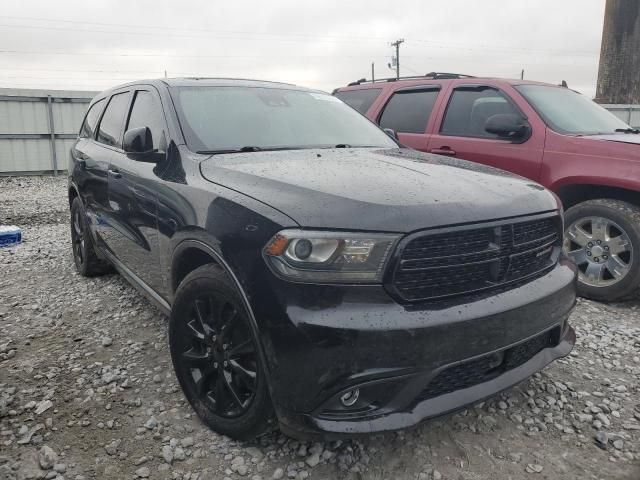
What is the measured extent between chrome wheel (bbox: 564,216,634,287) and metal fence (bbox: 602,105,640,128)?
8.20m

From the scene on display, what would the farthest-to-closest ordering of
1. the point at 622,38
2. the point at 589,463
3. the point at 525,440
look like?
the point at 622,38 < the point at 525,440 < the point at 589,463

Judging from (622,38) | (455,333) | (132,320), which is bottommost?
(132,320)

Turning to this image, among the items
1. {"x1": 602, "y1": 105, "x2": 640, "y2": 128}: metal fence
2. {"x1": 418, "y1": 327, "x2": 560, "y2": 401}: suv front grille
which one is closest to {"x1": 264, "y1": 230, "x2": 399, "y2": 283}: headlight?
{"x1": 418, "y1": 327, "x2": 560, "y2": 401}: suv front grille

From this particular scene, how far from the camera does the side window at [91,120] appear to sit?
4.66 meters

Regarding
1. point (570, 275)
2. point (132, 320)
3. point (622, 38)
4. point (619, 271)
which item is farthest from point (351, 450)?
Answer: point (622, 38)

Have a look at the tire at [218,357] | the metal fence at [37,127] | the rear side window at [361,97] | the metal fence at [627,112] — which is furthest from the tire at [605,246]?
the metal fence at [37,127]

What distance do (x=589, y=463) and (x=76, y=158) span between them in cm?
461

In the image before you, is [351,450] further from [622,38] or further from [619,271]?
[622,38]

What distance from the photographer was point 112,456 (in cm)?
234

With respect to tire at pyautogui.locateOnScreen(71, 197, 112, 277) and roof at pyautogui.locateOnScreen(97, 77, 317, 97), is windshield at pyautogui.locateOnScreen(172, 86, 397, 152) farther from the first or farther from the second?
tire at pyautogui.locateOnScreen(71, 197, 112, 277)

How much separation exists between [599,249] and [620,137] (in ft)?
3.20

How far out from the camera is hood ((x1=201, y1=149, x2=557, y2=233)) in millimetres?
1957

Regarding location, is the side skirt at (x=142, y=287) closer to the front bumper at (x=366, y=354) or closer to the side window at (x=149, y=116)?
the side window at (x=149, y=116)

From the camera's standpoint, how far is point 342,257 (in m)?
1.90
